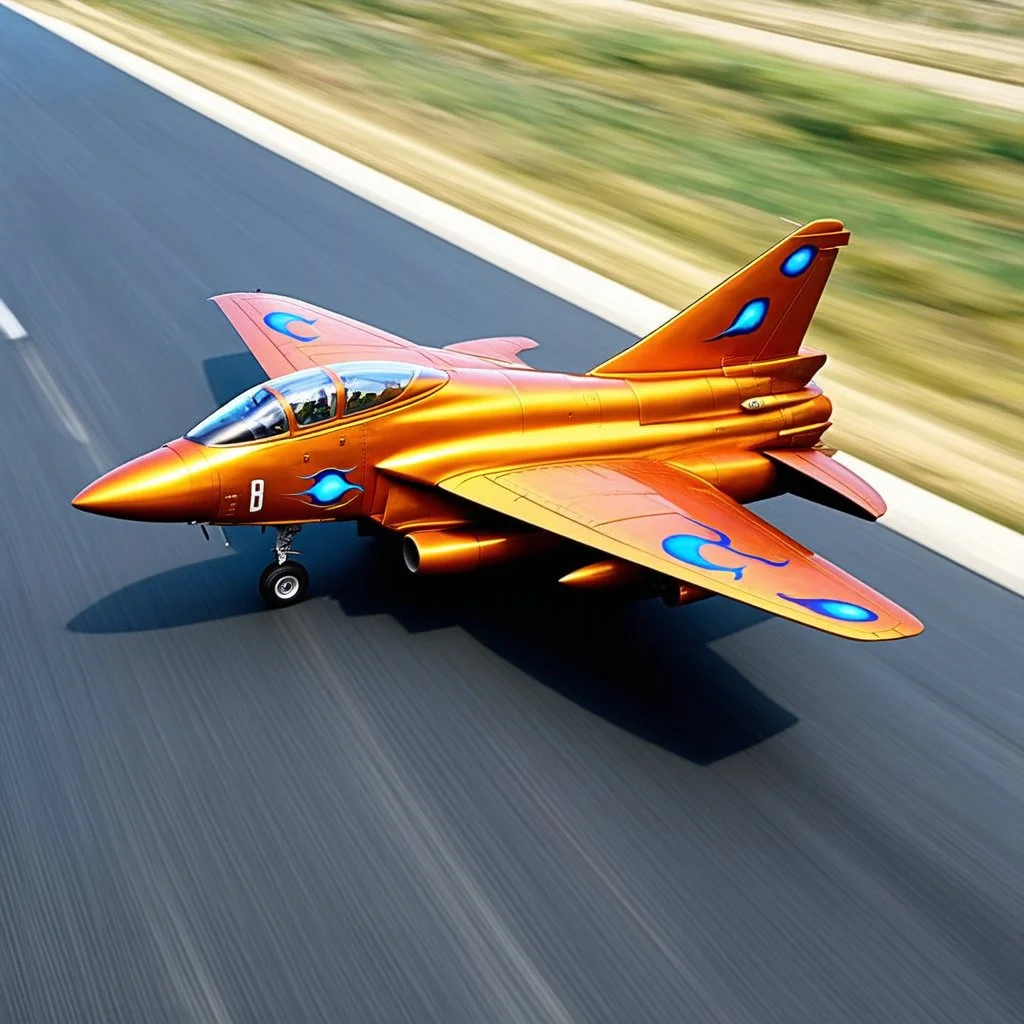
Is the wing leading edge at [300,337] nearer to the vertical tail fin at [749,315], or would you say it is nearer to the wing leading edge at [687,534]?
the wing leading edge at [687,534]

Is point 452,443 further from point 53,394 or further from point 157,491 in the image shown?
point 53,394

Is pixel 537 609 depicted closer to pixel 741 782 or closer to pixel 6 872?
pixel 741 782

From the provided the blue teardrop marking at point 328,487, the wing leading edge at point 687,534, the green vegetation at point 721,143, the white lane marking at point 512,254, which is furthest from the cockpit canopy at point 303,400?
the green vegetation at point 721,143

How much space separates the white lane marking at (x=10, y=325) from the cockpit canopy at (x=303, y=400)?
23.9ft

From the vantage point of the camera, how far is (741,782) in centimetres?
961

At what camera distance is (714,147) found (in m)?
26.9

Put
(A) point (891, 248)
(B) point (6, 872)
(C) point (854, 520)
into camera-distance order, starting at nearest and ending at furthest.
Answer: (B) point (6, 872) → (C) point (854, 520) → (A) point (891, 248)

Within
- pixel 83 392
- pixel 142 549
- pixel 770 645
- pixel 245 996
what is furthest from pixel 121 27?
pixel 245 996

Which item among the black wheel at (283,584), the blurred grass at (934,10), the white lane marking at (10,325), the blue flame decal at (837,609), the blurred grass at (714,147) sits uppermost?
the blurred grass at (934,10)

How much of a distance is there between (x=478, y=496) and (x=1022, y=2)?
3834 centimetres

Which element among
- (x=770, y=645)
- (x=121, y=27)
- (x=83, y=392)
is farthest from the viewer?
(x=121, y=27)

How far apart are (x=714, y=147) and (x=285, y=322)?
16.3 m

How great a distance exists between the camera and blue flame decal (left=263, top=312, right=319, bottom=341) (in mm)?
13716

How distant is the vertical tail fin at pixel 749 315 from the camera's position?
1256 centimetres
